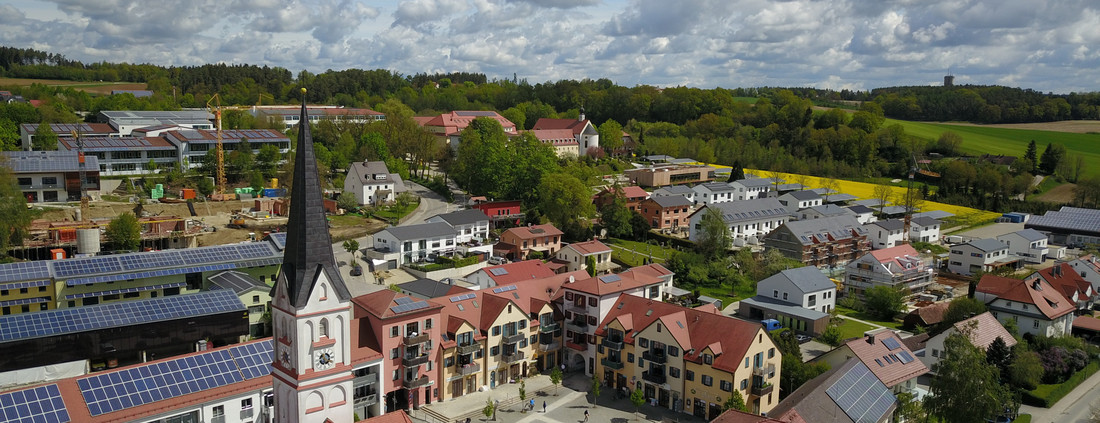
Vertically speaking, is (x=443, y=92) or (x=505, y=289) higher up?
(x=443, y=92)

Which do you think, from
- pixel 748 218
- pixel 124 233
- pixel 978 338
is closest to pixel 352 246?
pixel 124 233

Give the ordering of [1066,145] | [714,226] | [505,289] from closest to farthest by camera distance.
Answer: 1. [505,289]
2. [714,226]
3. [1066,145]

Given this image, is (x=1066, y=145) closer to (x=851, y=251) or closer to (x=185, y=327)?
(x=851, y=251)

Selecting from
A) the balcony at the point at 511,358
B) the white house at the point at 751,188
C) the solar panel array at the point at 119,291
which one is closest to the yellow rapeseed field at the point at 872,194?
the white house at the point at 751,188

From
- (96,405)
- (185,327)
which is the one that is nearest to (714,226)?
(185,327)

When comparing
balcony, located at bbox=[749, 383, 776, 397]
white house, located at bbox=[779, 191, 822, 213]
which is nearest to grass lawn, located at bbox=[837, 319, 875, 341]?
balcony, located at bbox=[749, 383, 776, 397]

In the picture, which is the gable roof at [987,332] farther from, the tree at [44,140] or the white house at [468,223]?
the tree at [44,140]
